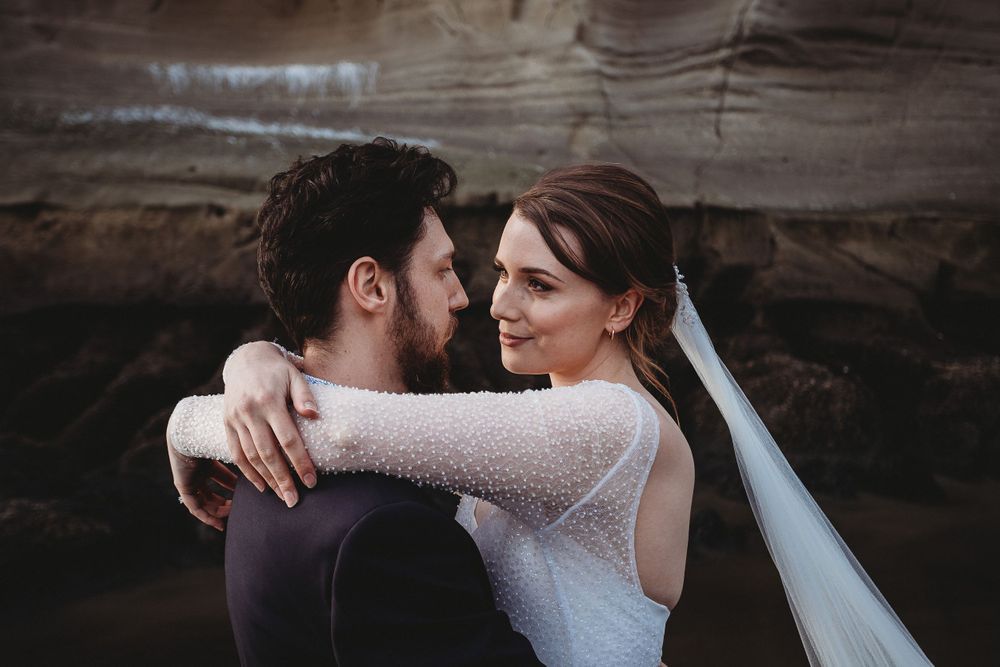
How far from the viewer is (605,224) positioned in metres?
1.75

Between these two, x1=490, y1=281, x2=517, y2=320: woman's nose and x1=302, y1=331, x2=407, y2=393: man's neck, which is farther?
x1=490, y1=281, x2=517, y2=320: woman's nose

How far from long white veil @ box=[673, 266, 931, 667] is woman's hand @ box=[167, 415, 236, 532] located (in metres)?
1.11

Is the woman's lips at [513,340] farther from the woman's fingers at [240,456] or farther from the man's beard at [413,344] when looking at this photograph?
the woman's fingers at [240,456]

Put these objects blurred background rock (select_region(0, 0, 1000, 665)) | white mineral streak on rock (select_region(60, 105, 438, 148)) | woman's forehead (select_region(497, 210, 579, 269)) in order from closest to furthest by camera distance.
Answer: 1. woman's forehead (select_region(497, 210, 579, 269))
2. blurred background rock (select_region(0, 0, 1000, 665))
3. white mineral streak on rock (select_region(60, 105, 438, 148))

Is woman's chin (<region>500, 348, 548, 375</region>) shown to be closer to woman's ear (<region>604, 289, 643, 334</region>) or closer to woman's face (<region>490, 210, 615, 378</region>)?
woman's face (<region>490, 210, 615, 378</region>)

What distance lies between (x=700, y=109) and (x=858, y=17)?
3.45 feet

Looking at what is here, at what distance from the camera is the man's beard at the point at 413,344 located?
1620mm

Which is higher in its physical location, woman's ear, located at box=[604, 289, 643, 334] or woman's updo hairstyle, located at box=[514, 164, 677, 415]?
woman's updo hairstyle, located at box=[514, 164, 677, 415]

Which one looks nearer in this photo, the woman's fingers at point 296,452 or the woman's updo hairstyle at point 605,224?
the woman's fingers at point 296,452

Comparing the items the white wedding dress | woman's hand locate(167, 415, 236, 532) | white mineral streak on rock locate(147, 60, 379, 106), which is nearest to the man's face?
the white wedding dress

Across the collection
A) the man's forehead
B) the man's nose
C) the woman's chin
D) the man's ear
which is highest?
the man's forehead

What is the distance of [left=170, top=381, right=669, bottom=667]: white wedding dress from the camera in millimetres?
1341

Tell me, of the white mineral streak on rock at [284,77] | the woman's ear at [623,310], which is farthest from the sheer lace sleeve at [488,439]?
the white mineral streak on rock at [284,77]

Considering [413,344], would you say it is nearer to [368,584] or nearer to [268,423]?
[268,423]
